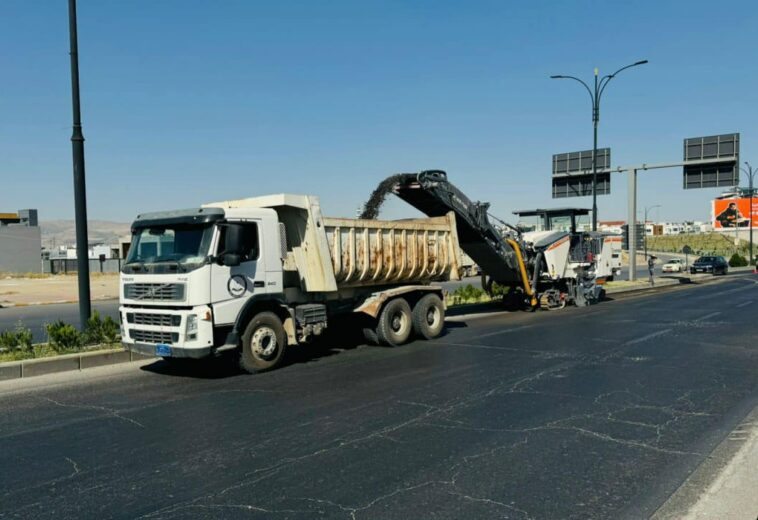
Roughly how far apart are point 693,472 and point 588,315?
43.0 ft

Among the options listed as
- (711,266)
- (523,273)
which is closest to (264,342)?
(523,273)

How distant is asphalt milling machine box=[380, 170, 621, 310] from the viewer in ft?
49.6

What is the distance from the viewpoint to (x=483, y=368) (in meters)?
9.95

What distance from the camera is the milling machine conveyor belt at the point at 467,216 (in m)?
14.7

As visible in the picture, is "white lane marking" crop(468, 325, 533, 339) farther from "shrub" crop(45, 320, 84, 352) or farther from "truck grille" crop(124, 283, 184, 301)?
"shrub" crop(45, 320, 84, 352)

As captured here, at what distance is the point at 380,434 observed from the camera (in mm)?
6395

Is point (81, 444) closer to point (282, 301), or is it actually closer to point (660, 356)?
point (282, 301)

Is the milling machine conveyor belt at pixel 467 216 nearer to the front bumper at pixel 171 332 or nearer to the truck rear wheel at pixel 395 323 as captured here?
the truck rear wheel at pixel 395 323

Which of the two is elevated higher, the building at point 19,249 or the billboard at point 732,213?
the billboard at point 732,213

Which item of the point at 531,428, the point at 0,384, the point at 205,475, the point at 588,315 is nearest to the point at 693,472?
the point at 531,428

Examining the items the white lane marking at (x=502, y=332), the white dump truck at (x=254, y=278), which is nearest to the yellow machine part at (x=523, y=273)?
the white lane marking at (x=502, y=332)

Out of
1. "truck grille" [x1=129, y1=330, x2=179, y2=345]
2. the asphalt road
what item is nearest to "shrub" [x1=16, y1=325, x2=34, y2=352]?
the asphalt road

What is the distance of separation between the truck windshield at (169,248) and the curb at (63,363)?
174 centimetres

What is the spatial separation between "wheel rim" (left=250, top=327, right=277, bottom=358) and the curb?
255 cm
